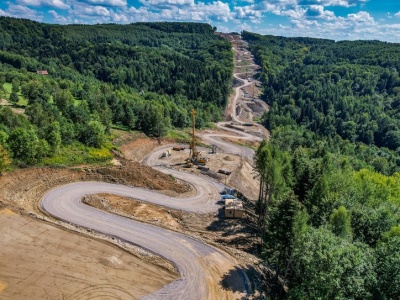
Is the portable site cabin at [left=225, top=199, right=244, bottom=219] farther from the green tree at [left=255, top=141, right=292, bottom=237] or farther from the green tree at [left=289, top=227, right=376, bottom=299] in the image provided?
the green tree at [left=289, top=227, right=376, bottom=299]

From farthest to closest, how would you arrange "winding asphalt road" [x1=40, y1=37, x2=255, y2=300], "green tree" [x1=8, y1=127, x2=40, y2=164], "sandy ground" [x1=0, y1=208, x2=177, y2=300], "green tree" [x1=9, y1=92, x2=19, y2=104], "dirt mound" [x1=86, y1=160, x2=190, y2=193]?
1. "green tree" [x1=9, y1=92, x2=19, y2=104]
2. "dirt mound" [x1=86, y1=160, x2=190, y2=193]
3. "green tree" [x1=8, y1=127, x2=40, y2=164]
4. "winding asphalt road" [x1=40, y1=37, x2=255, y2=300]
5. "sandy ground" [x1=0, y1=208, x2=177, y2=300]

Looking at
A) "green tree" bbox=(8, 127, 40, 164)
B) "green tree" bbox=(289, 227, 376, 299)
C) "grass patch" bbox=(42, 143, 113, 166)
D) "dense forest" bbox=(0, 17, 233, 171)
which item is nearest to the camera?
"green tree" bbox=(289, 227, 376, 299)

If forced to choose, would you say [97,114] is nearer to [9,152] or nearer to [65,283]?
[9,152]

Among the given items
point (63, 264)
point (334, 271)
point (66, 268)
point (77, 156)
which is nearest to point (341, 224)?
point (334, 271)

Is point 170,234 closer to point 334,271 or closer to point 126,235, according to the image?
point 126,235

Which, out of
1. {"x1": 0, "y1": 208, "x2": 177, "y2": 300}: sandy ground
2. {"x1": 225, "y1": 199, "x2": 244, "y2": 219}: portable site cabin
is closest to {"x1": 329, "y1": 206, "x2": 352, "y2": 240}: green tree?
{"x1": 0, "y1": 208, "x2": 177, "y2": 300}: sandy ground

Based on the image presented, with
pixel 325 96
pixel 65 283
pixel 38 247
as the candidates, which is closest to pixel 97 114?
pixel 38 247
